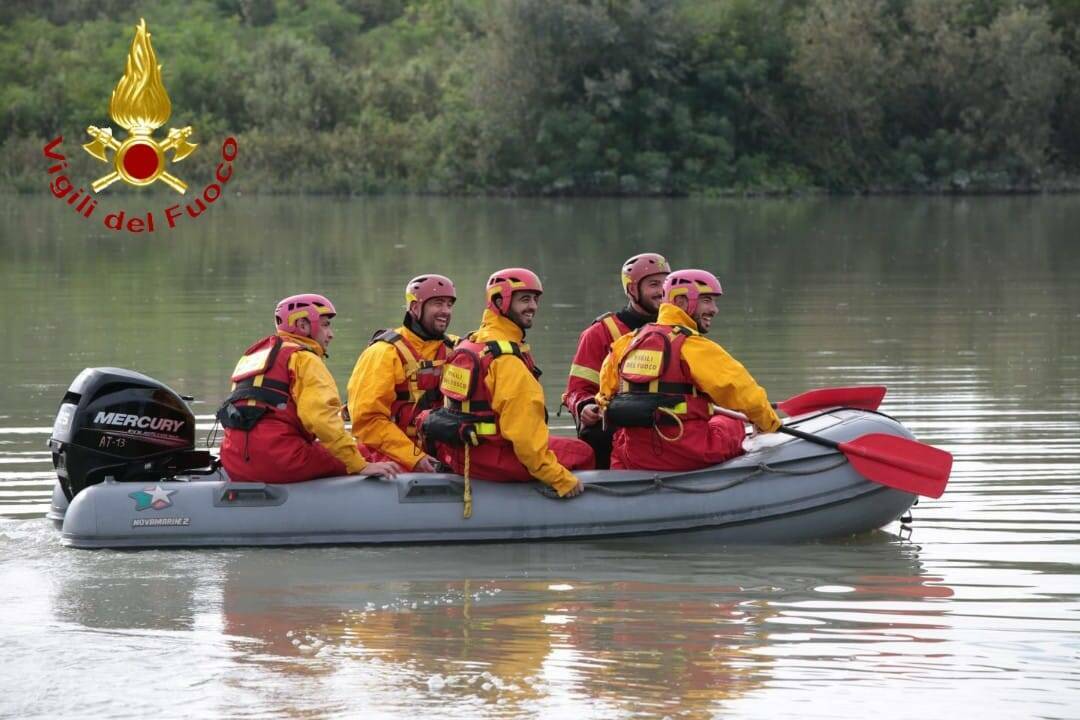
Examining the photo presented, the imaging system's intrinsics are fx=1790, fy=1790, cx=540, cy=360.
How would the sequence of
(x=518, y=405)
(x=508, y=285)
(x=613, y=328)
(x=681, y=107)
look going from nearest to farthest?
(x=518, y=405)
(x=508, y=285)
(x=613, y=328)
(x=681, y=107)

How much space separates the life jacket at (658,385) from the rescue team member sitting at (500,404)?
380mm

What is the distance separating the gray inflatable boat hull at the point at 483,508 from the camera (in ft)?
24.9

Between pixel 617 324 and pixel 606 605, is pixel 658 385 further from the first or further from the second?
pixel 606 605

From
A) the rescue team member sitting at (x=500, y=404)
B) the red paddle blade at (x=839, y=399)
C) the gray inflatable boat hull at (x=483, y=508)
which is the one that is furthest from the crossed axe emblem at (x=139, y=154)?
the red paddle blade at (x=839, y=399)

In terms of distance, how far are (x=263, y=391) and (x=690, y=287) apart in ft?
6.14

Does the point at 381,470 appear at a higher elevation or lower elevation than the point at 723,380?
lower

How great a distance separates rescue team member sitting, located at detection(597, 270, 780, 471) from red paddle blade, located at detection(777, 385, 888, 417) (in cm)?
76

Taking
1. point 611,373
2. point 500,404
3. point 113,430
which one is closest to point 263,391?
point 113,430

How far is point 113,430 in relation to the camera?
7.71 metres

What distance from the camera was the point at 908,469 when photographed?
25.3 ft

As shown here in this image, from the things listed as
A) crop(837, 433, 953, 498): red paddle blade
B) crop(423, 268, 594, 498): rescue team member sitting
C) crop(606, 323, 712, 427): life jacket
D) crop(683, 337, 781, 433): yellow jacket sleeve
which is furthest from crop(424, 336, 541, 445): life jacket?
crop(837, 433, 953, 498): red paddle blade

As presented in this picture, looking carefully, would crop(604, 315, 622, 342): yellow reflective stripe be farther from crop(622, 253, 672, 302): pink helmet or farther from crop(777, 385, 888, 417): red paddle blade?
crop(777, 385, 888, 417): red paddle blade

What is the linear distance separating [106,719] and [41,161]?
38.8 meters

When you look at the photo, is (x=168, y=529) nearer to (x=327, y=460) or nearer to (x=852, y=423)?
(x=327, y=460)
